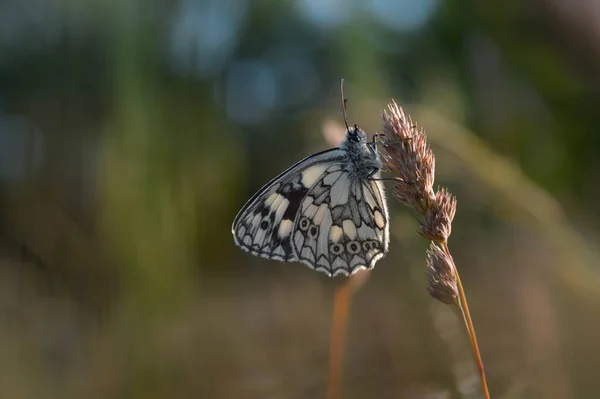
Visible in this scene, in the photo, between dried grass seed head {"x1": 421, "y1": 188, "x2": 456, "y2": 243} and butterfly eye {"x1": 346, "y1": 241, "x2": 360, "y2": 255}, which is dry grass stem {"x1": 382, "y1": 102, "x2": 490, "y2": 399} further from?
butterfly eye {"x1": 346, "y1": 241, "x2": 360, "y2": 255}

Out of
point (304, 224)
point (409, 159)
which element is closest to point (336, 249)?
point (304, 224)

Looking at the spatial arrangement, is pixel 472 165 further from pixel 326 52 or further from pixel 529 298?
pixel 326 52

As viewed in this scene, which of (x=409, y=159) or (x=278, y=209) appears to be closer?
(x=409, y=159)

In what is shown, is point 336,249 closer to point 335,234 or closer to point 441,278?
point 335,234

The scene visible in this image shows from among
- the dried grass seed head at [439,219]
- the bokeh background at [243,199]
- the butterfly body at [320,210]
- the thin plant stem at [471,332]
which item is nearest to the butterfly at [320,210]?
the butterfly body at [320,210]

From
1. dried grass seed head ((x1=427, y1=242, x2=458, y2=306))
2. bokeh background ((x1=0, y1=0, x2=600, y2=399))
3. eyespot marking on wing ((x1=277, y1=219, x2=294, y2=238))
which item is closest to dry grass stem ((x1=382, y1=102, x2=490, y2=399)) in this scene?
dried grass seed head ((x1=427, y1=242, x2=458, y2=306))

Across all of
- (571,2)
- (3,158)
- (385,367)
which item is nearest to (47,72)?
(3,158)

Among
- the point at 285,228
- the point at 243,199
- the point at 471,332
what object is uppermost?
the point at 243,199
